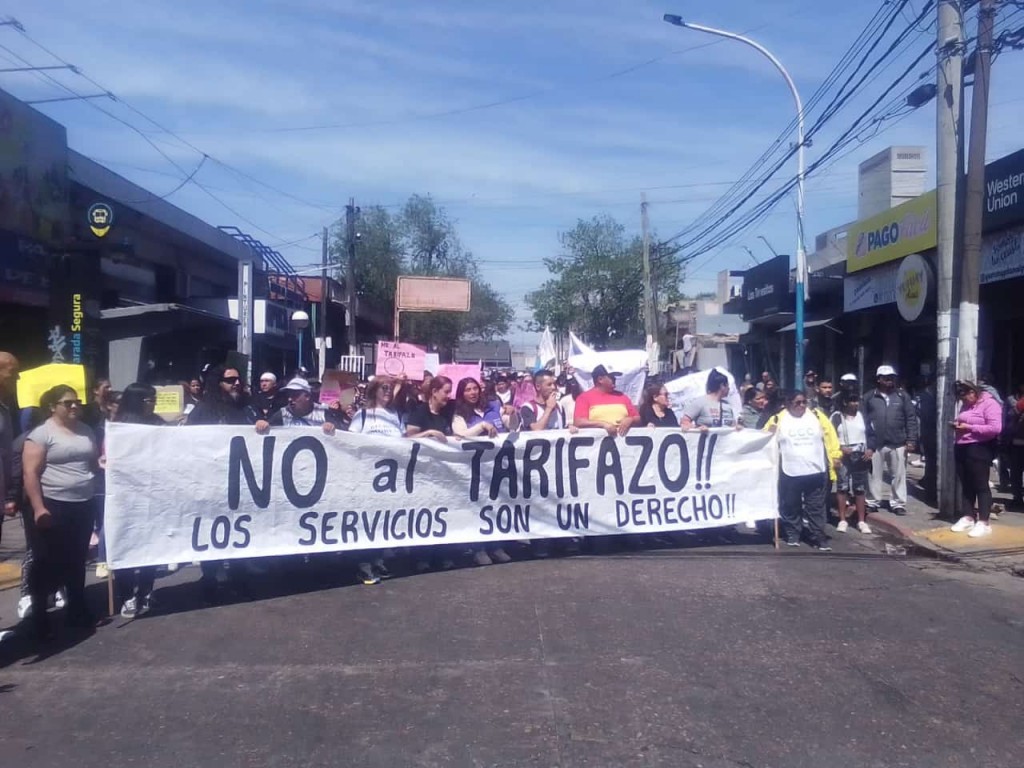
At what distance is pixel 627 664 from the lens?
6.47m

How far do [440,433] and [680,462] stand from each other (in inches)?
98.5

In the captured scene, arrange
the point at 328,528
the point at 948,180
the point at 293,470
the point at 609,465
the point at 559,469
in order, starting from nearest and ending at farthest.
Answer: the point at 293,470 < the point at 328,528 < the point at 559,469 < the point at 609,465 < the point at 948,180

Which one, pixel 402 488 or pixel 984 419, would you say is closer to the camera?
Result: pixel 402 488

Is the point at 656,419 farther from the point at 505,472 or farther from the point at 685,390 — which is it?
the point at 685,390

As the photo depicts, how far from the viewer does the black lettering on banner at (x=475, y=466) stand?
9.47m

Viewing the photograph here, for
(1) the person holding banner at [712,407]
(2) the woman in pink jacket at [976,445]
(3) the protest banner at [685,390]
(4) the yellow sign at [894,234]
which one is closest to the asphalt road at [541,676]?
(2) the woman in pink jacket at [976,445]

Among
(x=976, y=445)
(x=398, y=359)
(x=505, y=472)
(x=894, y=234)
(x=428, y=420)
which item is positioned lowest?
(x=505, y=472)

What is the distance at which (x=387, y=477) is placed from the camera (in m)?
9.09

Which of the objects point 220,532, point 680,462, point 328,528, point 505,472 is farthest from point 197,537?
point 680,462

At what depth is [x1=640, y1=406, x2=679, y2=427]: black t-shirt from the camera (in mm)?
11219

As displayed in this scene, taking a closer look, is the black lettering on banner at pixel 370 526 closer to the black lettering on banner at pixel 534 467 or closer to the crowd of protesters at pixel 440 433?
the crowd of protesters at pixel 440 433

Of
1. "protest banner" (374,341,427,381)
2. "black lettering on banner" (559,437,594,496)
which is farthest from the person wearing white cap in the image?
"protest banner" (374,341,427,381)

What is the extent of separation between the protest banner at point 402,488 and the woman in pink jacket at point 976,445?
2.22m

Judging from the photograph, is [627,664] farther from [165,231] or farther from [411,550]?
[165,231]
